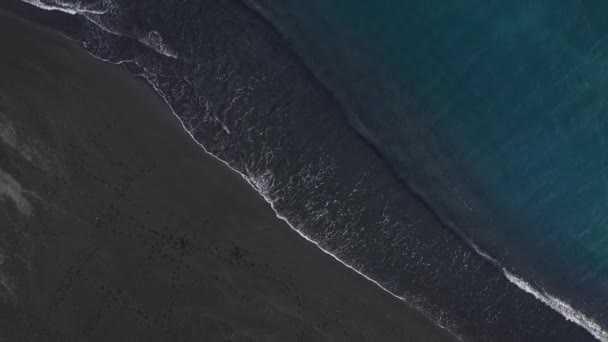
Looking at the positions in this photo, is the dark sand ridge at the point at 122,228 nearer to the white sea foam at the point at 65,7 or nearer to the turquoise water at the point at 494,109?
the white sea foam at the point at 65,7

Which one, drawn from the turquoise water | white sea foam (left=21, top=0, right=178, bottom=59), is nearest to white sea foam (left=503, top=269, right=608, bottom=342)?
the turquoise water

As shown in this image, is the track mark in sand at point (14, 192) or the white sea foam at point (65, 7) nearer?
the track mark in sand at point (14, 192)

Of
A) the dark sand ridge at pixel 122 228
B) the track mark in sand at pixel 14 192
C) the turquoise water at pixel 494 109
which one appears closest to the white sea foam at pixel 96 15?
the dark sand ridge at pixel 122 228

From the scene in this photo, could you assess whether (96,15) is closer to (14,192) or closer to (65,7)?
(65,7)

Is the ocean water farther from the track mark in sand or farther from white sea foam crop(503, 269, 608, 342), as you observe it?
the track mark in sand

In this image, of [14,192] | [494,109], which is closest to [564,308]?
[494,109]

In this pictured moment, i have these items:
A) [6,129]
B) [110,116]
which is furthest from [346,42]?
[6,129]
